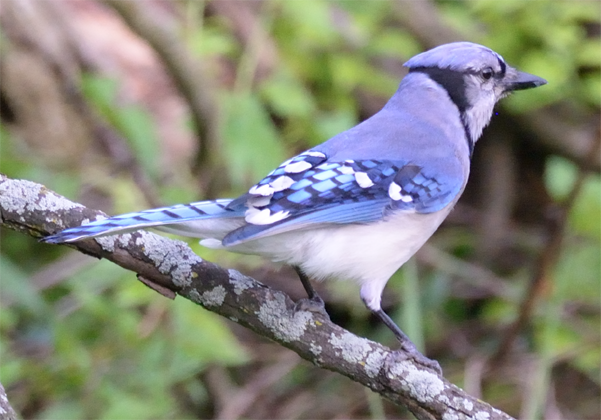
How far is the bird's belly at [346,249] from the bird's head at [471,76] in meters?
0.52

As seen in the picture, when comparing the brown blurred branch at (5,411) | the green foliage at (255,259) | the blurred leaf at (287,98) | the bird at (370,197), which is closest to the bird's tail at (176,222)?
the bird at (370,197)

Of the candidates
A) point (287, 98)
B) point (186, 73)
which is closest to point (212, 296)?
point (287, 98)

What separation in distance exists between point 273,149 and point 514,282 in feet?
4.85

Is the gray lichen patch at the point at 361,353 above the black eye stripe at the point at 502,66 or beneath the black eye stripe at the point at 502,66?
beneath

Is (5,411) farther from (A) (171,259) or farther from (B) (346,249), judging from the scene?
(B) (346,249)

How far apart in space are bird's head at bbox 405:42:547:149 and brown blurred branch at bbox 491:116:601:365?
40 cm

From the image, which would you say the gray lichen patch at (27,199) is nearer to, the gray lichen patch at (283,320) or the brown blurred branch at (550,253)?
the gray lichen patch at (283,320)

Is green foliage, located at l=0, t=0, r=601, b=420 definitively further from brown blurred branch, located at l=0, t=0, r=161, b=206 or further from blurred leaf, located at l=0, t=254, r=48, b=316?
brown blurred branch, located at l=0, t=0, r=161, b=206

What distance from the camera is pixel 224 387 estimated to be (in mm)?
3006

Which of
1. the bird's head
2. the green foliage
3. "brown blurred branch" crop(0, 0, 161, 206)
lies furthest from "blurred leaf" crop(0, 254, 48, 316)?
the bird's head

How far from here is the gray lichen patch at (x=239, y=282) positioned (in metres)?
1.58

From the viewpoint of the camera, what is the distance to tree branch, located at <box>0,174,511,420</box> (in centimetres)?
148

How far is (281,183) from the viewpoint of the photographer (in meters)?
1.63

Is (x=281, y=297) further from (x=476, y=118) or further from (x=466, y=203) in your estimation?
(x=466, y=203)
